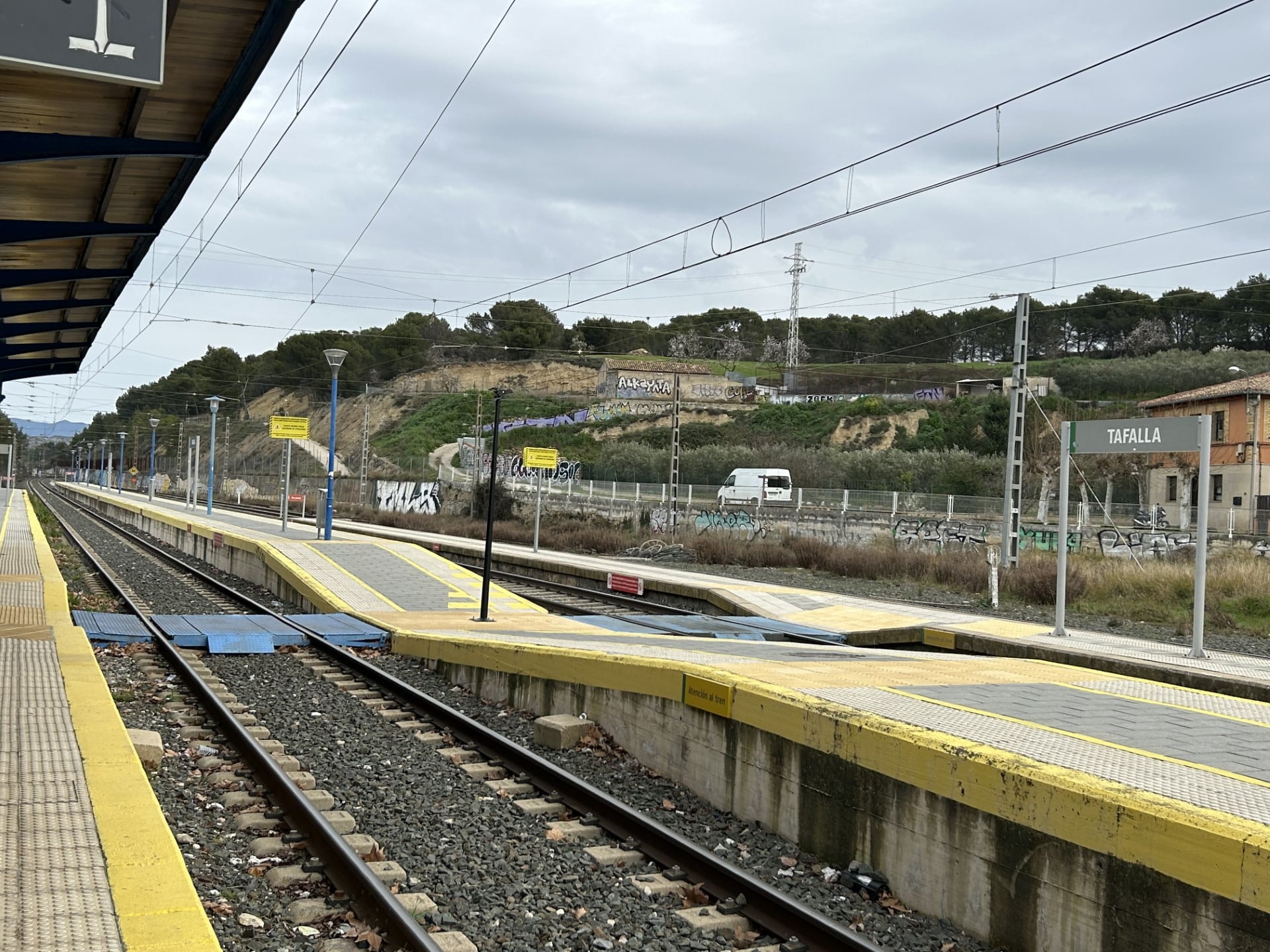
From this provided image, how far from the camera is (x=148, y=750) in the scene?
7883 mm

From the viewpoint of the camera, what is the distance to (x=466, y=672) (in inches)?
476

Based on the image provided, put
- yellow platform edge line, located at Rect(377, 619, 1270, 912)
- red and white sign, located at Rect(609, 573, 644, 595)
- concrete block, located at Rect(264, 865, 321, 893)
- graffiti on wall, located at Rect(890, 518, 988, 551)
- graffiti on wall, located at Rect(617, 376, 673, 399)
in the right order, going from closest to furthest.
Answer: yellow platform edge line, located at Rect(377, 619, 1270, 912) < concrete block, located at Rect(264, 865, 321, 893) < red and white sign, located at Rect(609, 573, 644, 595) < graffiti on wall, located at Rect(890, 518, 988, 551) < graffiti on wall, located at Rect(617, 376, 673, 399)

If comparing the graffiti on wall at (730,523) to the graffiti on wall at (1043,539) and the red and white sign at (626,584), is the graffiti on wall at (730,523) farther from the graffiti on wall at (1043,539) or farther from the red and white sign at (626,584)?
the red and white sign at (626,584)

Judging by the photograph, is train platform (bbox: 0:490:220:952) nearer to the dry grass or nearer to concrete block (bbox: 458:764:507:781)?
concrete block (bbox: 458:764:507:781)

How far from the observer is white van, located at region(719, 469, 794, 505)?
144 feet

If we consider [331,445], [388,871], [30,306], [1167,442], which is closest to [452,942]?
[388,871]

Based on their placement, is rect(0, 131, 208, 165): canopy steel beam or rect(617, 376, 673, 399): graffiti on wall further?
rect(617, 376, 673, 399): graffiti on wall

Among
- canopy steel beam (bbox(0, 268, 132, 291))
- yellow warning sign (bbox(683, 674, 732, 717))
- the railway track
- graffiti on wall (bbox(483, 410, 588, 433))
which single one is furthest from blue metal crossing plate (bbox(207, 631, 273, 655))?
graffiti on wall (bbox(483, 410, 588, 433))

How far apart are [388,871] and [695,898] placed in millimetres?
1705

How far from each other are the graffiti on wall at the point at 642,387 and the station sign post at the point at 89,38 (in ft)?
296

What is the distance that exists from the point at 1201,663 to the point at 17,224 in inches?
600

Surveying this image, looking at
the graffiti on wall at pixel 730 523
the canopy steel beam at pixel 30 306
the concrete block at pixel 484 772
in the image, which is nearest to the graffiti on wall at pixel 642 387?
the graffiti on wall at pixel 730 523

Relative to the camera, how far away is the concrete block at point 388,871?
595 cm

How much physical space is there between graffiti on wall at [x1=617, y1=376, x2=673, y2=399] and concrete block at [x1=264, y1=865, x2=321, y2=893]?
296 ft
